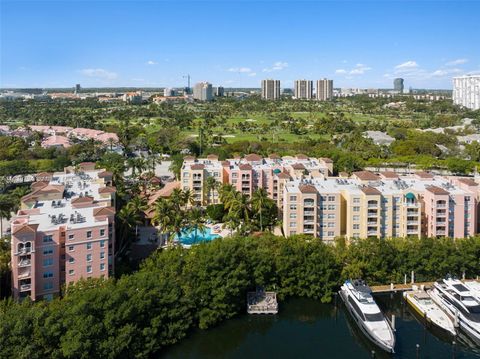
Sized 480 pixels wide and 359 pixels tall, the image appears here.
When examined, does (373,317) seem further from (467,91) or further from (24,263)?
(467,91)

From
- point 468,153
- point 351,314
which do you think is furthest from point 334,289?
point 468,153

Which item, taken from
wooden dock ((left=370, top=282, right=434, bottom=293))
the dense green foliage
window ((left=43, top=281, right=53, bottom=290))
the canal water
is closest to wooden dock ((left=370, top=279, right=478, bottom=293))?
wooden dock ((left=370, top=282, right=434, bottom=293))

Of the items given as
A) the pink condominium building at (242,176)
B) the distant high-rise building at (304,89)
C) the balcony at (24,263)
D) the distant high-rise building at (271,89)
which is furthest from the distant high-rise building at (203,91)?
the balcony at (24,263)

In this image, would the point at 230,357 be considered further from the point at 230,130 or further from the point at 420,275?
the point at 230,130

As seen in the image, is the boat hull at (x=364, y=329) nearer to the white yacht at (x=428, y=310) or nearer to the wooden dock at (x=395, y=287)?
the wooden dock at (x=395, y=287)

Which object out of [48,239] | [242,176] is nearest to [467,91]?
[242,176]

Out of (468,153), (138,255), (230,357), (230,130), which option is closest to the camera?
(230,357)

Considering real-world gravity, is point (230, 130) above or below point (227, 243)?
above

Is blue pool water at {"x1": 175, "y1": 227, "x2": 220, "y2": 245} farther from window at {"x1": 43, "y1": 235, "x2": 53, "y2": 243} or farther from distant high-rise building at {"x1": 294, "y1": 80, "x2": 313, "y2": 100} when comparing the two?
distant high-rise building at {"x1": 294, "y1": 80, "x2": 313, "y2": 100}
